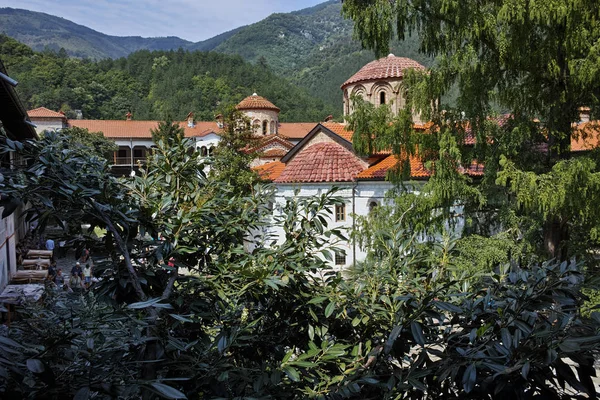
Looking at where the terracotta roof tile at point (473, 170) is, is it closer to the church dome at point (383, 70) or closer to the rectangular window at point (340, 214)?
the rectangular window at point (340, 214)

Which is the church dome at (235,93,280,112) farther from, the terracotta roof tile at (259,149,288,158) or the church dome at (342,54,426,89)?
the church dome at (342,54,426,89)

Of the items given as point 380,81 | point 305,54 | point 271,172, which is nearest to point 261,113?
point 271,172

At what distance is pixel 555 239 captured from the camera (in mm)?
9180

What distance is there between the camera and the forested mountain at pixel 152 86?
244 ft

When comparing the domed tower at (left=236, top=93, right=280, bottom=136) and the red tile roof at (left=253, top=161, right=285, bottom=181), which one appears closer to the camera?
the red tile roof at (left=253, top=161, right=285, bottom=181)

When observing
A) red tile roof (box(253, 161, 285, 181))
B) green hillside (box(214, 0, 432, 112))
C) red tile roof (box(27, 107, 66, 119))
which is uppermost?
green hillside (box(214, 0, 432, 112))

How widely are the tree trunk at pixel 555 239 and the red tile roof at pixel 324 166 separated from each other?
8.69 meters

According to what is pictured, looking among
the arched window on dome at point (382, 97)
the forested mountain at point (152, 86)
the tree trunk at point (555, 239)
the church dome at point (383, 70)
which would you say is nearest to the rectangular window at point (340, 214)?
the arched window on dome at point (382, 97)

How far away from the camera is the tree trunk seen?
9016mm

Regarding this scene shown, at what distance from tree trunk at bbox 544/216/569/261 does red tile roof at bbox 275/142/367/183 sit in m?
8.69

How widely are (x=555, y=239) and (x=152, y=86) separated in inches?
3382

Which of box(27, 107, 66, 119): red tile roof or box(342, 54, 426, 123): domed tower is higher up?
box(27, 107, 66, 119): red tile roof

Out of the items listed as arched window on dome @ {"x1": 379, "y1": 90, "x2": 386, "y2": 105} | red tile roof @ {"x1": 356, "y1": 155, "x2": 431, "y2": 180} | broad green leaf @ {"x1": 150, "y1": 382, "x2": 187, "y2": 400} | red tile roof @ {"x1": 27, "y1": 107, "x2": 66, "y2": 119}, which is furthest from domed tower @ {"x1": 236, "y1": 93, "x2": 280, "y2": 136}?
broad green leaf @ {"x1": 150, "y1": 382, "x2": 187, "y2": 400}

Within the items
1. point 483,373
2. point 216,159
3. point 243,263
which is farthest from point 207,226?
point 483,373
